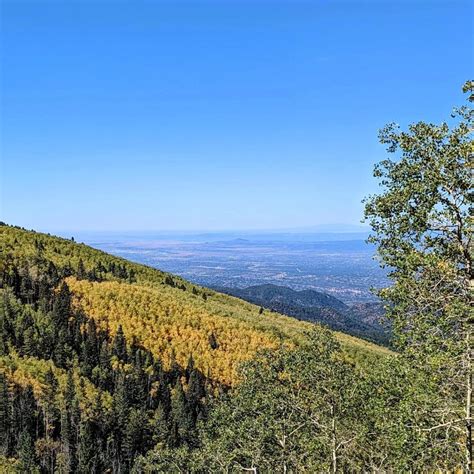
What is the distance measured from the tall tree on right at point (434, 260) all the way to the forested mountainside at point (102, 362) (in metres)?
35.3

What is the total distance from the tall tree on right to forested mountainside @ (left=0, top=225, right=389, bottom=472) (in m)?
35.3

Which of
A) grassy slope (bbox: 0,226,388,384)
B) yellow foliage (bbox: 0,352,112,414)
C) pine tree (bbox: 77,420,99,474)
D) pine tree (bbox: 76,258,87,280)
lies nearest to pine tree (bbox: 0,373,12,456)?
yellow foliage (bbox: 0,352,112,414)

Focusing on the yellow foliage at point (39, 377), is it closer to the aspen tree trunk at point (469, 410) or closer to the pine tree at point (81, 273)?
the pine tree at point (81, 273)

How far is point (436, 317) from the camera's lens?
15.3 meters

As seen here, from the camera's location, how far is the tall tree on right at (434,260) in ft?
47.2

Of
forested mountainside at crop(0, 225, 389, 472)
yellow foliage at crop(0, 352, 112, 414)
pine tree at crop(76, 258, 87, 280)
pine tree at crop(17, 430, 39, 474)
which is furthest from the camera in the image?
pine tree at crop(76, 258, 87, 280)

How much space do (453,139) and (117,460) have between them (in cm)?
6715

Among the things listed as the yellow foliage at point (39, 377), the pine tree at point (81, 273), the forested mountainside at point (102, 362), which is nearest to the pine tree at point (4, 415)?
the forested mountainside at point (102, 362)

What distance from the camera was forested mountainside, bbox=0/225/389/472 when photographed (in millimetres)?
64500

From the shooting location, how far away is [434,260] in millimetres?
14984

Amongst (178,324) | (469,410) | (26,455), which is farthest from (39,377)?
(469,410)

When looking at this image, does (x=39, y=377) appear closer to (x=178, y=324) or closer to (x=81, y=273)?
(x=178, y=324)

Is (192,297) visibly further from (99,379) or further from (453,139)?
(453,139)

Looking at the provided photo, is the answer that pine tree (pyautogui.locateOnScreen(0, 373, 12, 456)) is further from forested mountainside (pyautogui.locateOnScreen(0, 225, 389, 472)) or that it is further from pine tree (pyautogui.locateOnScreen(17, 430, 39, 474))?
pine tree (pyautogui.locateOnScreen(17, 430, 39, 474))
